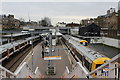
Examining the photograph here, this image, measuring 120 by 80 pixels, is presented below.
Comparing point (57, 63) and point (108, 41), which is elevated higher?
point (108, 41)

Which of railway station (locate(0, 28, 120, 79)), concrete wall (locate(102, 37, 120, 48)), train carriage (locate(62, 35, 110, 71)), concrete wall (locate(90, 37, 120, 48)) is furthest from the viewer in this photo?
concrete wall (locate(90, 37, 120, 48))

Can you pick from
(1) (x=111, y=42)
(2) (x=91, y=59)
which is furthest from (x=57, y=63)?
(1) (x=111, y=42)

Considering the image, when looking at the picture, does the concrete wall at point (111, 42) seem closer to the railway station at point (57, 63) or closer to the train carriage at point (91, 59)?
the railway station at point (57, 63)

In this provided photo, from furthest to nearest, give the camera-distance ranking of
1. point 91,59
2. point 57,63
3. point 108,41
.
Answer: point 108,41 → point 57,63 → point 91,59

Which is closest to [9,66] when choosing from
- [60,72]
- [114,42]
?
[60,72]

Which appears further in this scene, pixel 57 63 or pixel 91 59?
pixel 57 63

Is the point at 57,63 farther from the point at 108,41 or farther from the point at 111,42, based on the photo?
the point at 108,41

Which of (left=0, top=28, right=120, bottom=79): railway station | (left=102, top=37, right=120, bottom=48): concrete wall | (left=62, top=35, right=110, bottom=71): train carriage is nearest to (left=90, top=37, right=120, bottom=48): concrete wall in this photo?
(left=102, top=37, right=120, bottom=48): concrete wall

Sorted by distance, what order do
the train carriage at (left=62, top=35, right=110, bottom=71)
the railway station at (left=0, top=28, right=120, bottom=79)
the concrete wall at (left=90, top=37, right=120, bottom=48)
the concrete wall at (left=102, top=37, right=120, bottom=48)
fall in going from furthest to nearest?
the concrete wall at (left=90, top=37, right=120, bottom=48) → the concrete wall at (left=102, top=37, right=120, bottom=48) → the train carriage at (left=62, top=35, right=110, bottom=71) → the railway station at (left=0, top=28, right=120, bottom=79)

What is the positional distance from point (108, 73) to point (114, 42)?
934 inches

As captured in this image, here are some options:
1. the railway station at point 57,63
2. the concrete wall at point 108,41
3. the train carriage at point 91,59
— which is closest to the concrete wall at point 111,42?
the concrete wall at point 108,41

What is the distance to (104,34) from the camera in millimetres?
33812

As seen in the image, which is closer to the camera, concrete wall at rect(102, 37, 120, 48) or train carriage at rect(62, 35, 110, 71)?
train carriage at rect(62, 35, 110, 71)

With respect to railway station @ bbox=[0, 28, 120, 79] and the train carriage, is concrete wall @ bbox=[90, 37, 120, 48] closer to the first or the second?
railway station @ bbox=[0, 28, 120, 79]
